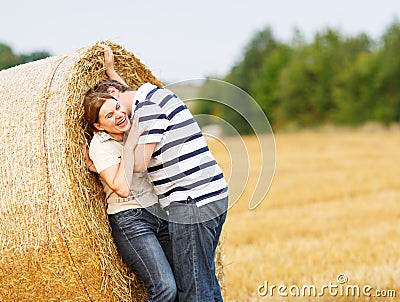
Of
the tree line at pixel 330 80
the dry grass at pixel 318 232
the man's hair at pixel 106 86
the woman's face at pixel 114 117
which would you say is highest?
the man's hair at pixel 106 86

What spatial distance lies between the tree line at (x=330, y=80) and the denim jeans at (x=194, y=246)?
112 ft

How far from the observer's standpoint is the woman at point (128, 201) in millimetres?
3971

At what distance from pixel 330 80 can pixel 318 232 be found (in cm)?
3659

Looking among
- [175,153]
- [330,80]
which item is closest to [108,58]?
[175,153]

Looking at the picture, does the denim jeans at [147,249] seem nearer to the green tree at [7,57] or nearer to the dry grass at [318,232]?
the dry grass at [318,232]

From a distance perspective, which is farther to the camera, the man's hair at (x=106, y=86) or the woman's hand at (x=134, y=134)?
the man's hair at (x=106, y=86)

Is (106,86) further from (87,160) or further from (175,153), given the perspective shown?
(175,153)

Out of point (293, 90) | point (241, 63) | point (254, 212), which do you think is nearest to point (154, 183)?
point (254, 212)

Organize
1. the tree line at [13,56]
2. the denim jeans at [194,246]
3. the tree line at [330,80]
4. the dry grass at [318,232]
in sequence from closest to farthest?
the denim jeans at [194,246] < the dry grass at [318,232] < the tree line at [13,56] < the tree line at [330,80]

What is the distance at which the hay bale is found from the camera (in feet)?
13.1

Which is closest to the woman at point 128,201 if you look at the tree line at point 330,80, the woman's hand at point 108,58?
the woman's hand at point 108,58

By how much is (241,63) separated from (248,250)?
51.7 m

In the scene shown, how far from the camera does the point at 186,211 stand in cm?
402

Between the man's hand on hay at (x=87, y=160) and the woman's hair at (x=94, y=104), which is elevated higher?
the woman's hair at (x=94, y=104)
